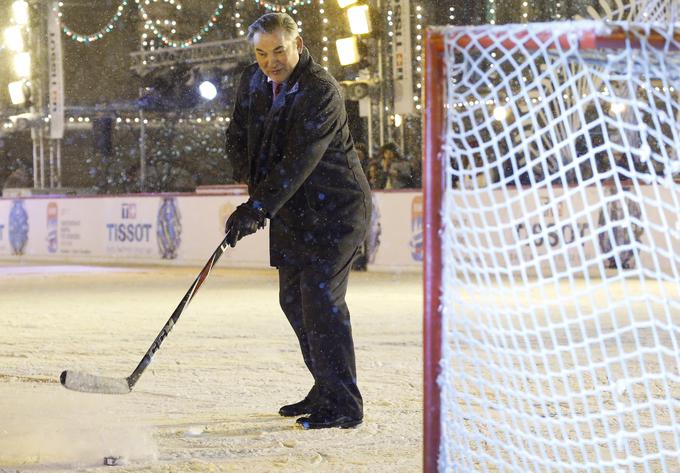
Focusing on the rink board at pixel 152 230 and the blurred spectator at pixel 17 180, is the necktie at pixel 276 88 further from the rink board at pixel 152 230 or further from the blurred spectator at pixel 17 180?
the blurred spectator at pixel 17 180

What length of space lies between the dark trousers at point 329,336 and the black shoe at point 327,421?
0.02 metres

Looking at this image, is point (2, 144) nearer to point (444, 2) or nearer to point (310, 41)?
point (310, 41)

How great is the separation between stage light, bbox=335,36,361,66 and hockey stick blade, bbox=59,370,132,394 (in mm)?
10998

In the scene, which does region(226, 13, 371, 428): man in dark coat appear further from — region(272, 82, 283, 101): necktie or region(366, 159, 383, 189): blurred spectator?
region(366, 159, 383, 189): blurred spectator

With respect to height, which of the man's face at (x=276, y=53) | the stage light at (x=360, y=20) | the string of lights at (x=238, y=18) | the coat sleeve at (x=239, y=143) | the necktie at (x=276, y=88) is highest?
the string of lights at (x=238, y=18)

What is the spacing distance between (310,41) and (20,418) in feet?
58.4

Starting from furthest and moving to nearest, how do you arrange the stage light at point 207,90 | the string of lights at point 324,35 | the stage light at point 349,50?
the stage light at point 207,90, the string of lights at point 324,35, the stage light at point 349,50

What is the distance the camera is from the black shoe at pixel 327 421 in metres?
3.94

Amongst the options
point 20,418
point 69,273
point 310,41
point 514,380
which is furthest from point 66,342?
point 310,41

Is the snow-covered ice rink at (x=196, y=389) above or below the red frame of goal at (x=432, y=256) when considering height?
below

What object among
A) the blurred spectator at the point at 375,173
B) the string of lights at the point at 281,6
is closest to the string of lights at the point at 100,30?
the string of lights at the point at 281,6

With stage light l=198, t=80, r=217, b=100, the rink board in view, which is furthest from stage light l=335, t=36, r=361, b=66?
stage light l=198, t=80, r=217, b=100

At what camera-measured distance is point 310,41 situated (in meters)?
21.2

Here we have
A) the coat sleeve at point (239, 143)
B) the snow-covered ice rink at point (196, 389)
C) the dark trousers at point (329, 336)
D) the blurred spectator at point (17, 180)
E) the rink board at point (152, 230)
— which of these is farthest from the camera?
the blurred spectator at point (17, 180)
